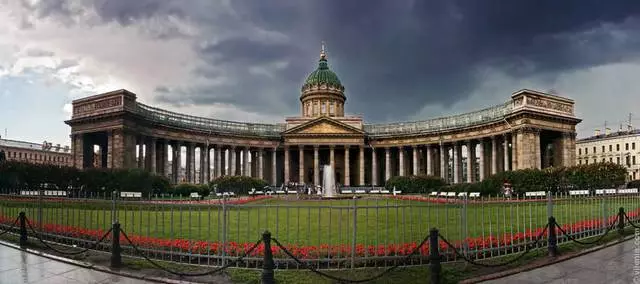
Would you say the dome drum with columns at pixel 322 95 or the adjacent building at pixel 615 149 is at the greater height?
the dome drum with columns at pixel 322 95

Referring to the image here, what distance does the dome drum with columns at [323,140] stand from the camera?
172 ft

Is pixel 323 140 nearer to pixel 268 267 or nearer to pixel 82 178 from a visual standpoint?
pixel 82 178

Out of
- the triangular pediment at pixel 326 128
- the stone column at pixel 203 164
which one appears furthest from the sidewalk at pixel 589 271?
the triangular pediment at pixel 326 128

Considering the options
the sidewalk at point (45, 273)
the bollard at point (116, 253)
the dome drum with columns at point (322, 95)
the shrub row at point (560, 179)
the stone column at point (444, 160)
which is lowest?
the sidewalk at point (45, 273)

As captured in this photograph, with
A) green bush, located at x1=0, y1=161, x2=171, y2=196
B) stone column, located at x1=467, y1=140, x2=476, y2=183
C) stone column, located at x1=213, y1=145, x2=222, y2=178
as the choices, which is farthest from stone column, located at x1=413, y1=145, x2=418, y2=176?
green bush, located at x1=0, y1=161, x2=171, y2=196

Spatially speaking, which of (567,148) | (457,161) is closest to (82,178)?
(457,161)

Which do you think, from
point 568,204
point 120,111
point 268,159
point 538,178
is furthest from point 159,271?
point 268,159

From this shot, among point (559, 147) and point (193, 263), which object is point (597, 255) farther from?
point (559, 147)

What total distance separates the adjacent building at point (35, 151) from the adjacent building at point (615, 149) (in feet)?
351

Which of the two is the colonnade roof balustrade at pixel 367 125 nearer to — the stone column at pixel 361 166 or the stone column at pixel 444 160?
the stone column at pixel 444 160

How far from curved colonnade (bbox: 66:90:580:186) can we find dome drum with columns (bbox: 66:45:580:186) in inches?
5.1

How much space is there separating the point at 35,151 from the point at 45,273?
342 ft

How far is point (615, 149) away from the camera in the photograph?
89.9 meters

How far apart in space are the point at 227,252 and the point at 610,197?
13080 mm
